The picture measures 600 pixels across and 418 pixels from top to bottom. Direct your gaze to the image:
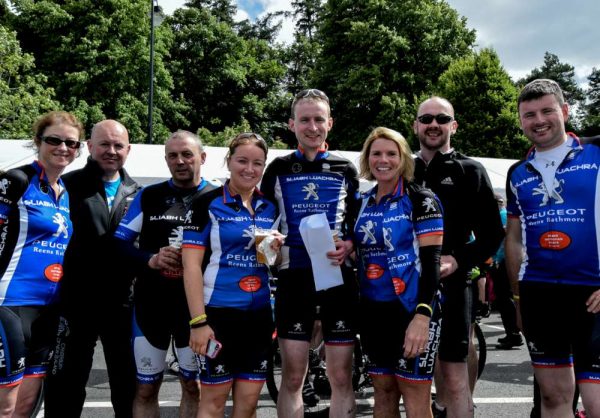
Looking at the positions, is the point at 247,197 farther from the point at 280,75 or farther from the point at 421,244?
the point at 280,75

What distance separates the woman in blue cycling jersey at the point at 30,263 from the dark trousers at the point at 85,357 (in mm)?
382

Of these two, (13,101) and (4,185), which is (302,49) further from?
(4,185)

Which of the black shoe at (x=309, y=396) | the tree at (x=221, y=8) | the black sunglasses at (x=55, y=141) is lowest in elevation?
the black shoe at (x=309, y=396)

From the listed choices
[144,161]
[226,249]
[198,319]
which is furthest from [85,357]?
[144,161]

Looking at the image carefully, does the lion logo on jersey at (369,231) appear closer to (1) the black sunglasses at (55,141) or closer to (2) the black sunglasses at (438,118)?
(2) the black sunglasses at (438,118)

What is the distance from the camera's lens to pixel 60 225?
3070 millimetres

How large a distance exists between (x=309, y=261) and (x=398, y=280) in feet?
2.06

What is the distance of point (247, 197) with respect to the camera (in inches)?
121

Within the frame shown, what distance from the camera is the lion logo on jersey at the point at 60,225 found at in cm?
305

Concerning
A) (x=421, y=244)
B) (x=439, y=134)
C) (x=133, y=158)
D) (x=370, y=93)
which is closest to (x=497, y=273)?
(x=439, y=134)

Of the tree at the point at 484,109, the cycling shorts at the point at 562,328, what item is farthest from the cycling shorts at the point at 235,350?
the tree at the point at 484,109

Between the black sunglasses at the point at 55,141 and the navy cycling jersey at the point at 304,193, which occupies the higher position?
the black sunglasses at the point at 55,141

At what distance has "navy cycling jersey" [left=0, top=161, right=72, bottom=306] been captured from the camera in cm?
288

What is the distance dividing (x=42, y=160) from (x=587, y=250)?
3.01 metres
